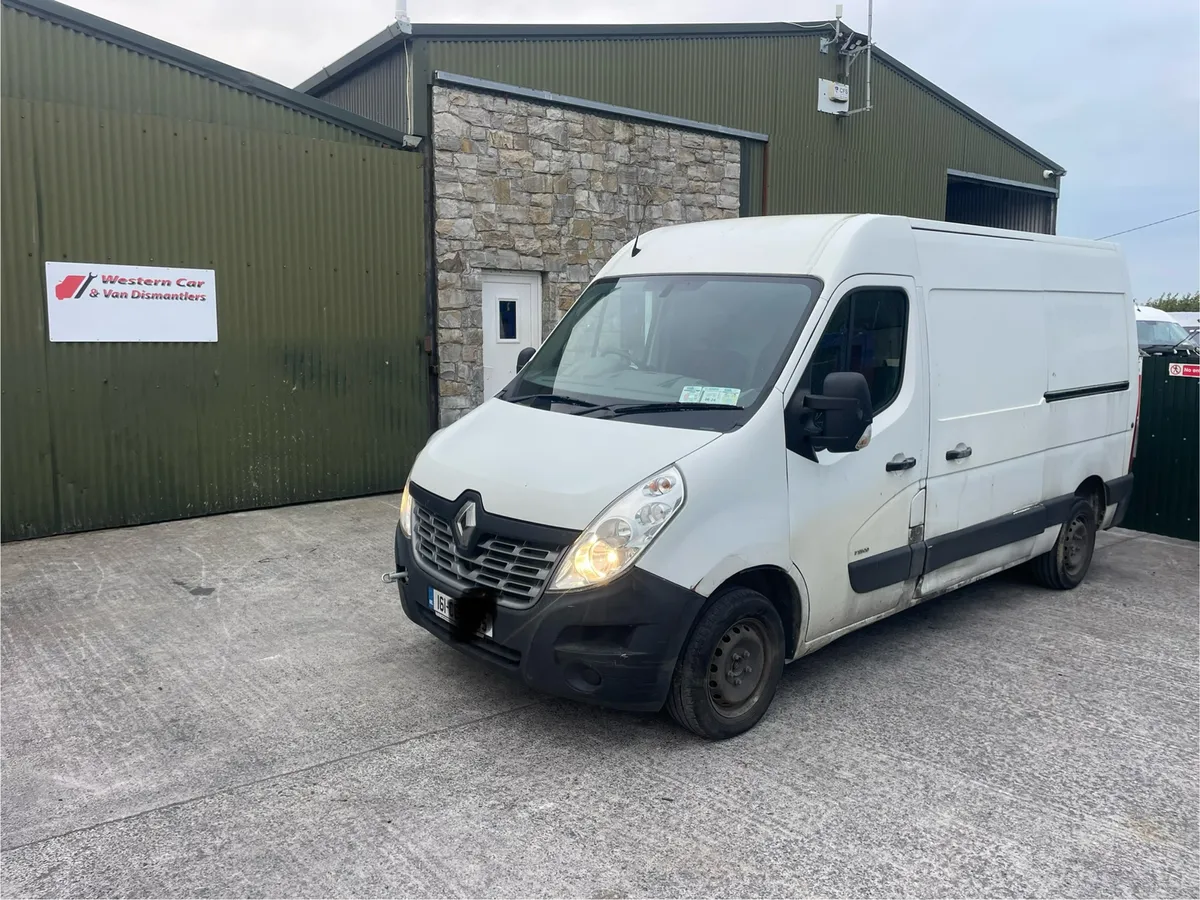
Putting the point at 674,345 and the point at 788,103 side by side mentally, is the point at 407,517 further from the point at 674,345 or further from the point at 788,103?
the point at 788,103

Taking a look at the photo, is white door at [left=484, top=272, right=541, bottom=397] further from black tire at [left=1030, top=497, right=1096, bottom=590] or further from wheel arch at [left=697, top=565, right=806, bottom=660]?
wheel arch at [left=697, top=565, right=806, bottom=660]

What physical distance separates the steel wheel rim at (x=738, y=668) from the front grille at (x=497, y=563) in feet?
2.79

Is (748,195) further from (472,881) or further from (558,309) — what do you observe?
(472,881)

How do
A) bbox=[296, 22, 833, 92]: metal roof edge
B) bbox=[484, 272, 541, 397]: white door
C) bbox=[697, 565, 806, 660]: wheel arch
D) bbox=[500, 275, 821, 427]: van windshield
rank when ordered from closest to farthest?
1. bbox=[697, 565, 806, 660]: wheel arch
2. bbox=[500, 275, 821, 427]: van windshield
3. bbox=[296, 22, 833, 92]: metal roof edge
4. bbox=[484, 272, 541, 397]: white door

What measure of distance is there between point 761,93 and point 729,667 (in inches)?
409

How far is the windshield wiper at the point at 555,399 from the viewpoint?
4.72 metres

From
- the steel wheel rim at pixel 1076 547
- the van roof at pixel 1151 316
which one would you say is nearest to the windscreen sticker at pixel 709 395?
the steel wheel rim at pixel 1076 547

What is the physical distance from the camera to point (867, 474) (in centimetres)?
473

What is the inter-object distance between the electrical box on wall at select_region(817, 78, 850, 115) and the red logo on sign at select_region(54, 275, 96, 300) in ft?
33.0

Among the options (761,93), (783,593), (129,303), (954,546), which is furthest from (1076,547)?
(761,93)

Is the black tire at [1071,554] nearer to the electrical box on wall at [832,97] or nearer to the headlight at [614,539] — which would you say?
the headlight at [614,539]

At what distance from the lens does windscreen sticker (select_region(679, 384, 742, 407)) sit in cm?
438

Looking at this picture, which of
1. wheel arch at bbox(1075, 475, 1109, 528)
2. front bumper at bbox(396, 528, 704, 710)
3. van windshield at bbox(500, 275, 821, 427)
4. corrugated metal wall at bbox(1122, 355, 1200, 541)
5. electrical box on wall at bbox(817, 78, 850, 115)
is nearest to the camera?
front bumper at bbox(396, 528, 704, 710)

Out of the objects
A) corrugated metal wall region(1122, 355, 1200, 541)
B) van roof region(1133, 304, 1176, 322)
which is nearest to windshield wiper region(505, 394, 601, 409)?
corrugated metal wall region(1122, 355, 1200, 541)
